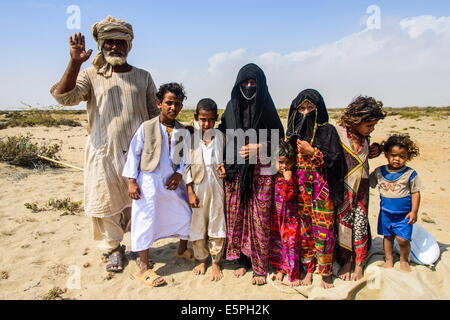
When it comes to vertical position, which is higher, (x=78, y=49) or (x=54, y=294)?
(x=78, y=49)

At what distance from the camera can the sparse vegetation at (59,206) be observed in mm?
4945

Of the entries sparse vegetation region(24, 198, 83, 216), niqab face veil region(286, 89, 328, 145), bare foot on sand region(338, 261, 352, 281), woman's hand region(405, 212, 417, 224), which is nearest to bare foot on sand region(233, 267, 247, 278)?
bare foot on sand region(338, 261, 352, 281)

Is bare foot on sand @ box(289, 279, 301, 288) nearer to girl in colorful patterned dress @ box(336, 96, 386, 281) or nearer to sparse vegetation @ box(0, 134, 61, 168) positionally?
girl in colorful patterned dress @ box(336, 96, 386, 281)

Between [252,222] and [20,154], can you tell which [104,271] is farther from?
[20,154]

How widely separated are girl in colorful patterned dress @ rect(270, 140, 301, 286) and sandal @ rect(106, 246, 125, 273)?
5.23ft

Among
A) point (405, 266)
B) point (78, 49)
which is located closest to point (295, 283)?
point (405, 266)

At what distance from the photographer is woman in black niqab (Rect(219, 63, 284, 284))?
9.31ft

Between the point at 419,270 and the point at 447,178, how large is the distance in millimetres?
5786

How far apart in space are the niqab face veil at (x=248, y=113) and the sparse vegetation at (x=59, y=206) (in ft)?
10.6

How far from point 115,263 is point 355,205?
245cm

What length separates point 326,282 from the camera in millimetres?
2844

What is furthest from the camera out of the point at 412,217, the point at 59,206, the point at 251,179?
the point at 59,206

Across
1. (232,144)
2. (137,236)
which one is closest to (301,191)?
(232,144)
